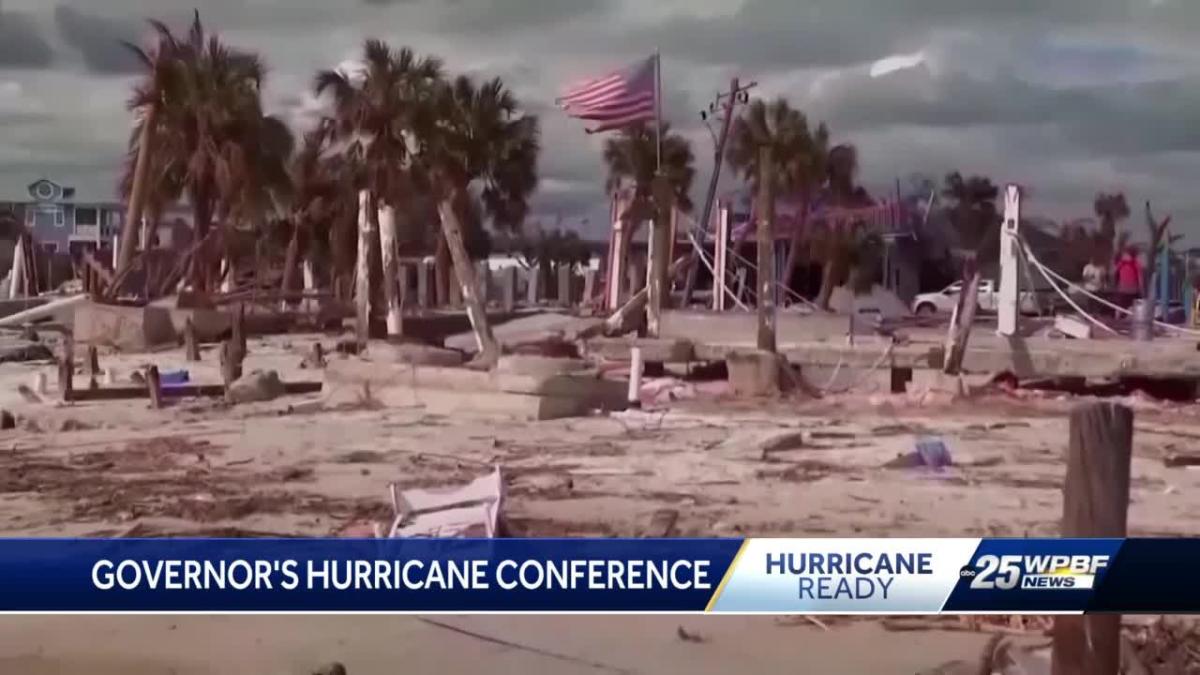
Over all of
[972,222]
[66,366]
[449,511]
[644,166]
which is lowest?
[449,511]

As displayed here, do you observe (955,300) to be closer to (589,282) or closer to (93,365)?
(589,282)

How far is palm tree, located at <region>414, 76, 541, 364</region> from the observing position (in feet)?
13.2

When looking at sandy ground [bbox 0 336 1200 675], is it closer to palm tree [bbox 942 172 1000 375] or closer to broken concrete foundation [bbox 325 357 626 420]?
broken concrete foundation [bbox 325 357 626 420]

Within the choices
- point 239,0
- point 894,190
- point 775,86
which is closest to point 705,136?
point 775,86

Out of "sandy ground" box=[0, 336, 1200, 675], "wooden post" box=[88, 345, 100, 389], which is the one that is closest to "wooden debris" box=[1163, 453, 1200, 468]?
"sandy ground" box=[0, 336, 1200, 675]

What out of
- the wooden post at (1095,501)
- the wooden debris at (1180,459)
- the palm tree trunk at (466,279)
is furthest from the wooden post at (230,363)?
the wooden debris at (1180,459)

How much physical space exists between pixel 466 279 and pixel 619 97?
2.51ft

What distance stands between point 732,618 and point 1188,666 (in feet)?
4.35

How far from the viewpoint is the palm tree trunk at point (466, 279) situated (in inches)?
167

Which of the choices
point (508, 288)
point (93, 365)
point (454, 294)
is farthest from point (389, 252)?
point (93, 365)

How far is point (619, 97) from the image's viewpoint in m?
3.87

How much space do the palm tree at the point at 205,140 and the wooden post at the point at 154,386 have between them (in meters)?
0.68

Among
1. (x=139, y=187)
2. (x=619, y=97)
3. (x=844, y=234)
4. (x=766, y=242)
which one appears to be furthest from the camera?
(x=766, y=242)

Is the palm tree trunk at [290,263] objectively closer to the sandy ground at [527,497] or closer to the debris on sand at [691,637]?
the sandy ground at [527,497]
